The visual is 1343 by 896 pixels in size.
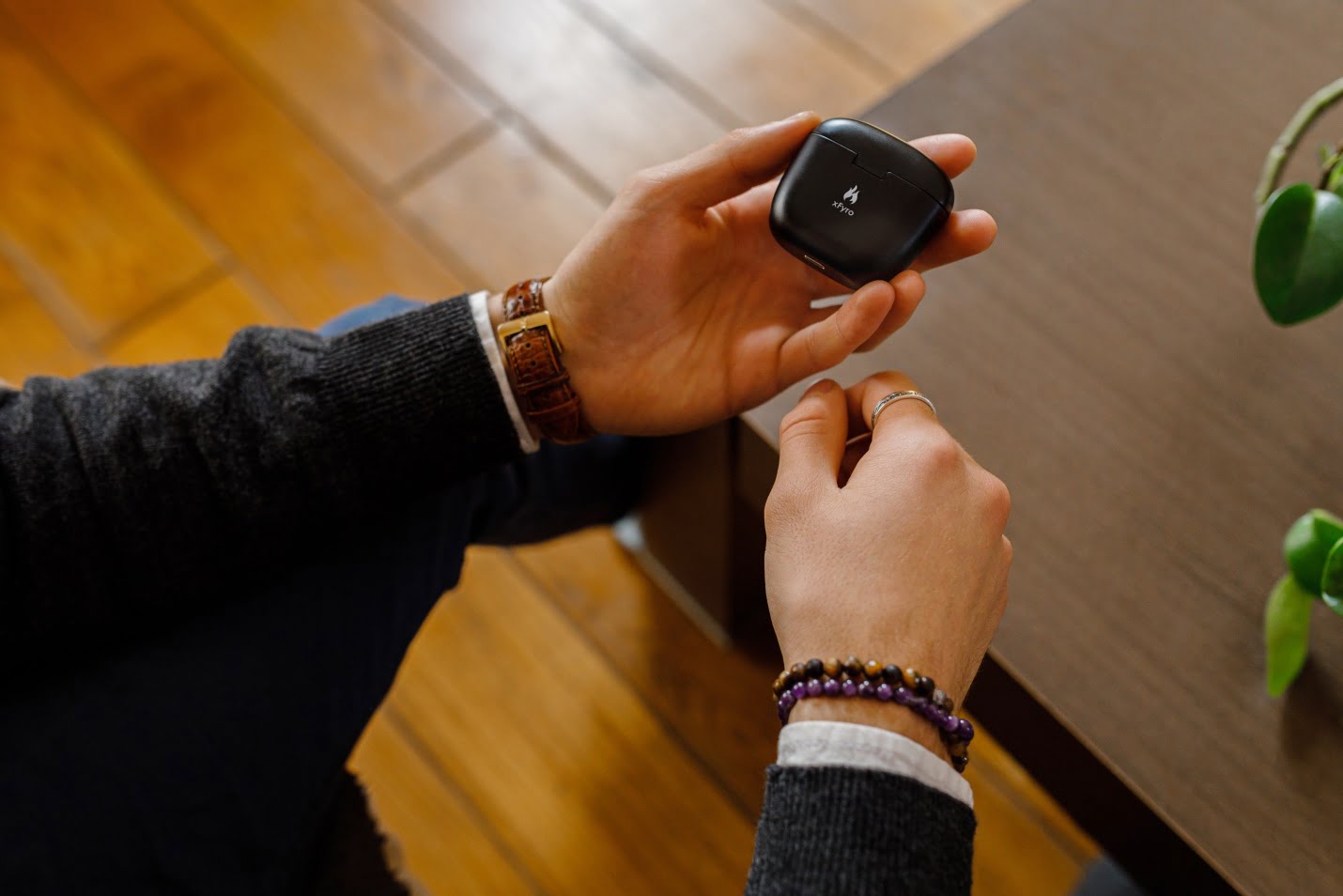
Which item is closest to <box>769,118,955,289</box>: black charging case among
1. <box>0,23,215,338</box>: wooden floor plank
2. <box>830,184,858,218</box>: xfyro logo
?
<box>830,184,858,218</box>: xfyro logo

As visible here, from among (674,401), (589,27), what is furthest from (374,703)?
(589,27)

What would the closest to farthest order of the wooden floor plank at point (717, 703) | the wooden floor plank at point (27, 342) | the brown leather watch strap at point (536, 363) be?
1. the brown leather watch strap at point (536, 363)
2. the wooden floor plank at point (717, 703)
3. the wooden floor plank at point (27, 342)

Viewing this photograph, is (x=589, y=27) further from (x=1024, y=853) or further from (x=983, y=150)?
(x=1024, y=853)

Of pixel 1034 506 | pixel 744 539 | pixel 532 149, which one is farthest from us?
pixel 532 149

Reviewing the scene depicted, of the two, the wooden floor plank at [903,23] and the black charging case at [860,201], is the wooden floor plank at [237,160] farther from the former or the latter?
the black charging case at [860,201]

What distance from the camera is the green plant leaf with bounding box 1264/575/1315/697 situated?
0.62 m

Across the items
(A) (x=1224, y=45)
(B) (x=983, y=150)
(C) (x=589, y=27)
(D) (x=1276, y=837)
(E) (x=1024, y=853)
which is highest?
(A) (x=1224, y=45)

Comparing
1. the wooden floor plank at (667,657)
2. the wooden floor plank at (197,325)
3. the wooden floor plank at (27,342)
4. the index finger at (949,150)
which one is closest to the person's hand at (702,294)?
the index finger at (949,150)

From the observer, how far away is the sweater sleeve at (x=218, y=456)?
685 mm

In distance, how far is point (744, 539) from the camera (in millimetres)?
1025

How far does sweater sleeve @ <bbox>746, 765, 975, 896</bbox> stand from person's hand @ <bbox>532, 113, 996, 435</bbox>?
0.27m

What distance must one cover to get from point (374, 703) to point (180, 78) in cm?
124

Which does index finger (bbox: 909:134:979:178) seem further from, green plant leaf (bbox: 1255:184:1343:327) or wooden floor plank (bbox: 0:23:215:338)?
wooden floor plank (bbox: 0:23:215:338)

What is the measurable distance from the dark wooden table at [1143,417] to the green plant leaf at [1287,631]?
0.09ft
